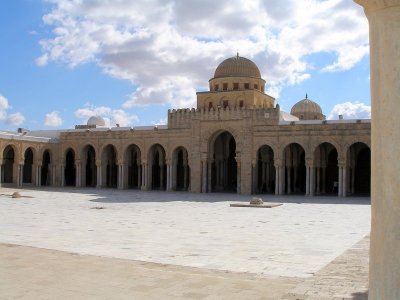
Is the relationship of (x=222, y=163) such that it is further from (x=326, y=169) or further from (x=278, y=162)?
(x=326, y=169)

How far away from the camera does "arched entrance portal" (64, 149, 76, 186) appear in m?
39.4

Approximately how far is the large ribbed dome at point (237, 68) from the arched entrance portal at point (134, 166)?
8.47 m

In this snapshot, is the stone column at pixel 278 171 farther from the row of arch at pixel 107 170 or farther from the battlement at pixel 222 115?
the row of arch at pixel 107 170

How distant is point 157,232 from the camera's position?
11.6 meters

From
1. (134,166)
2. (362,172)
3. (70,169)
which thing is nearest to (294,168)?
(362,172)

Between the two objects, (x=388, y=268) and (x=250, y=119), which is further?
(x=250, y=119)

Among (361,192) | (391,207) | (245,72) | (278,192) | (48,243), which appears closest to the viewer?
(391,207)

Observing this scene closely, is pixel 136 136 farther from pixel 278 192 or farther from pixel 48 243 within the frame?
pixel 48 243

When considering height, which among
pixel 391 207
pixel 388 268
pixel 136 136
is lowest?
pixel 388 268

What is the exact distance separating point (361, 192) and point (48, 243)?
27272 millimetres

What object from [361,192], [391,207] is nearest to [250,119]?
[361,192]

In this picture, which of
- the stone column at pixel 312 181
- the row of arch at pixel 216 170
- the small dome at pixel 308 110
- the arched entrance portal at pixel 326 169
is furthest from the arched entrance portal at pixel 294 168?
the small dome at pixel 308 110

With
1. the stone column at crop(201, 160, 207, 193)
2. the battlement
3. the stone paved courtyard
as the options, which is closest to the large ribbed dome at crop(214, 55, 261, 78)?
the battlement

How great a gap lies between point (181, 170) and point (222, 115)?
8.21 metres
